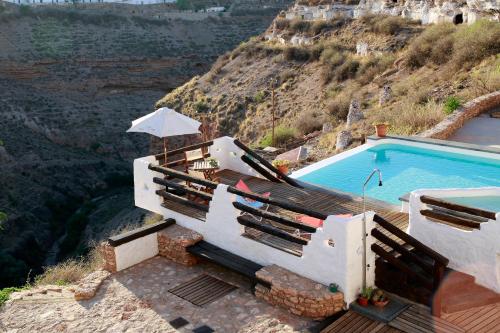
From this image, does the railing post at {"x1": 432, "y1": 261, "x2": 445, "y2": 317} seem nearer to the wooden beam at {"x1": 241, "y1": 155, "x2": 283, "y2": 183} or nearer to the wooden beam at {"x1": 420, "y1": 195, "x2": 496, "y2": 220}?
the wooden beam at {"x1": 420, "y1": 195, "x2": 496, "y2": 220}

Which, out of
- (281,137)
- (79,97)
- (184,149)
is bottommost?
(79,97)

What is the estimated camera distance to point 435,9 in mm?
34031

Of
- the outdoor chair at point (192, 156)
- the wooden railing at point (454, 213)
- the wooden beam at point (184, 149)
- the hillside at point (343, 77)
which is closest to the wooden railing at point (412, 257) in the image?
the wooden railing at point (454, 213)

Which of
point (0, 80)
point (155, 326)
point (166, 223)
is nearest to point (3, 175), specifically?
point (0, 80)

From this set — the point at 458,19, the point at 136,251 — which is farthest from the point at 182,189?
the point at 458,19

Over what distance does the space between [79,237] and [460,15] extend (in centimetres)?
2433

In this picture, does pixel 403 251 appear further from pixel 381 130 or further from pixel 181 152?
pixel 381 130

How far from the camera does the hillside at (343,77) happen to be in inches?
768

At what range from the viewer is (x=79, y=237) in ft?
88.2

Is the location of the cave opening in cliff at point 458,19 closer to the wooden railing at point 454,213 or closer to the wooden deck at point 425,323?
the wooden railing at point 454,213

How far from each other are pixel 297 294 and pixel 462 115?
35.6ft

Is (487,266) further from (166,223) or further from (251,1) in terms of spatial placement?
(251,1)

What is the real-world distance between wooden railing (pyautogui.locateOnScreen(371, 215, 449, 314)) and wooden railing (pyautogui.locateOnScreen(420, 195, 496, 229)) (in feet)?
1.97

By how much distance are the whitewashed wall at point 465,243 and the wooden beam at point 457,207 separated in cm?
7
